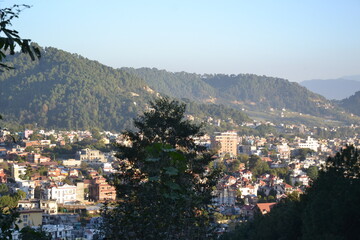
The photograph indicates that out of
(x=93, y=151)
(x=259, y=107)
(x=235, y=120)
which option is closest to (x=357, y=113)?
(x=259, y=107)

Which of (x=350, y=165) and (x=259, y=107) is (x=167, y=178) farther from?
(x=259, y=107)

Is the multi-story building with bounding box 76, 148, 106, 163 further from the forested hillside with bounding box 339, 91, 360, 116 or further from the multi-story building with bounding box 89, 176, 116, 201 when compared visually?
the forested hillside with bounding box 339, 91, 360, 116

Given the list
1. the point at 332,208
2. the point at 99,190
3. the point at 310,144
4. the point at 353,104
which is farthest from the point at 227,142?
the point at 353,104

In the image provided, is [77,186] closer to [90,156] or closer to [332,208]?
[90,156]

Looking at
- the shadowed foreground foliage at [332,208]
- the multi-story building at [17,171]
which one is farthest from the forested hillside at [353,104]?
the shadowed foreground foliage at [332,208]

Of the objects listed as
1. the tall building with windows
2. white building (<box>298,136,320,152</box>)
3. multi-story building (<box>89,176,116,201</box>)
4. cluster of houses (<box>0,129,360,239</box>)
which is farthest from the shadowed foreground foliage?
white building (<box>298,136,320,152</box>)

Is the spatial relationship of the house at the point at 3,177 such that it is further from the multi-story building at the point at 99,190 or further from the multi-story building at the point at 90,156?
the multi-story building at the point at 90,156

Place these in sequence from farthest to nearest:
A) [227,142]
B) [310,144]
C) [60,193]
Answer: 1. [310,144]
2. [227,142]
3. [60,193]

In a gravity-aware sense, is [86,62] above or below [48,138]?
above
